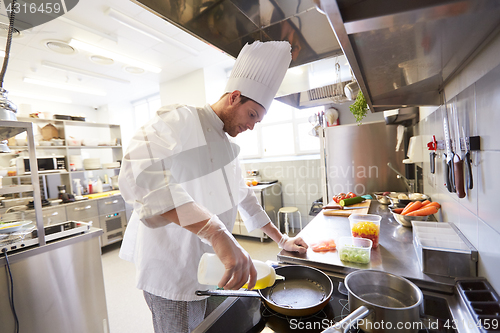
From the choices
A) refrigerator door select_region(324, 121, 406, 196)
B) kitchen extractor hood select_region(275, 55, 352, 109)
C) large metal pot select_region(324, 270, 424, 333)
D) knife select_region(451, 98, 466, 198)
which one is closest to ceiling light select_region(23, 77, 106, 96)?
kitchen extractor hood select_region(275, 55, 352, 109)

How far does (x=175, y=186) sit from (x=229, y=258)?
263 millimetres

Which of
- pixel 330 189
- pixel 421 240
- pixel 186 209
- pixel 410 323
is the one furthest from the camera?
pixel 330 189

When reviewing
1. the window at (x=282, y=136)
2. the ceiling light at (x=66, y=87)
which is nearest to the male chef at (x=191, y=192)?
the window at (x=282, y=136)

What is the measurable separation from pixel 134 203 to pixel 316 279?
2.14ft

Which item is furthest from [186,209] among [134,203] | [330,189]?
[330,189]

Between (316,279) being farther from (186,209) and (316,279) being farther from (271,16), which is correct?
(271,16)

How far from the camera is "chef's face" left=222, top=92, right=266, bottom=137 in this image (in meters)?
1.08

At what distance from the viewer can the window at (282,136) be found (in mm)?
4328

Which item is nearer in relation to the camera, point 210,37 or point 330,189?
point 210,37

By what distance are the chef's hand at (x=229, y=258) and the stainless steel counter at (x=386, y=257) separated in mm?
441

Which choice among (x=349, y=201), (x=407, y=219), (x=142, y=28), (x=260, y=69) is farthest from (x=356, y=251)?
(x=142, y=28)

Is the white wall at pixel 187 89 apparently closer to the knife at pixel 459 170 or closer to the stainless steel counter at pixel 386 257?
the stainless steel counter at pixel 386 257

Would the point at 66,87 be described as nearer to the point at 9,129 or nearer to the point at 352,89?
the point at 9,129

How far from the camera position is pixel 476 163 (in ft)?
2.40
